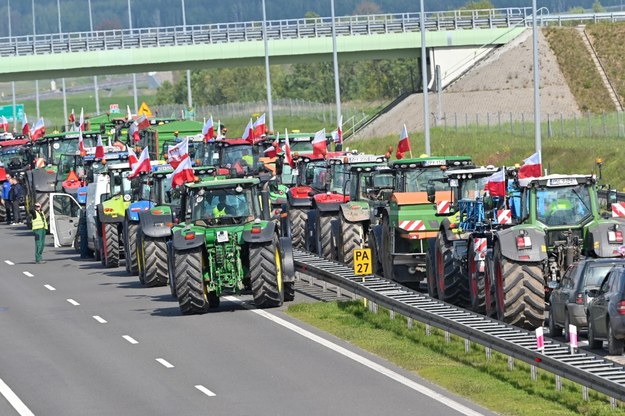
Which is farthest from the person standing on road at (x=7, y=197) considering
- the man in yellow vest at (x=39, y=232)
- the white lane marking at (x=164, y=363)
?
the white lane marking at (x=164, y=363)

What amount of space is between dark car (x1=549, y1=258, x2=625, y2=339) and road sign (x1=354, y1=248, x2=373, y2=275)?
6.34 meters

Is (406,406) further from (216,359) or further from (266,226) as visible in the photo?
(266,226)

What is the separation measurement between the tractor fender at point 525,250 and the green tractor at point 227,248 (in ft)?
18.1

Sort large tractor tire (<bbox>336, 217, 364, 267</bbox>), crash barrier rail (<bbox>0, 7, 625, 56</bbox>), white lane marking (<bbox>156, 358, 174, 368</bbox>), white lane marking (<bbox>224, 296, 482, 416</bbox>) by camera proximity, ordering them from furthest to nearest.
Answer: crash barrier rail (<bbox>0, 7, 625, 56</bbox>)
large tractor tire (<bbox>336, 217, 364, 267</bbox>)
white lane marking (<bbox>156, 358, 174, 368</bbox>)
white lane marking (<bbox>224, 296, 482, 416</bbox>)

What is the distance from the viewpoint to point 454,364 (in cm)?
2703

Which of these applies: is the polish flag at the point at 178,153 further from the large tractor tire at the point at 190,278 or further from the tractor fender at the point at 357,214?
the large tractor tire at the point at 190,278

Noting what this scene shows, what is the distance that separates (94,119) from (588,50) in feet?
111

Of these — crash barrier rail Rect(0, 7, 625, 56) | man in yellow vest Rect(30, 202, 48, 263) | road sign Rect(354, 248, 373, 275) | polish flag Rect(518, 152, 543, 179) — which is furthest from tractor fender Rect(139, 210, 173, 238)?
crash barrier rail Rect(0, 7, 625, 56)

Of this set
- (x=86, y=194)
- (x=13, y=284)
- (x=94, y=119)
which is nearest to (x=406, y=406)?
(x=13, y=284)

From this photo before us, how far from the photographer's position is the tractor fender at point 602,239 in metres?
28.5

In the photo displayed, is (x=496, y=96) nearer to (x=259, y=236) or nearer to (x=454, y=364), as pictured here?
(x=259, y=236)

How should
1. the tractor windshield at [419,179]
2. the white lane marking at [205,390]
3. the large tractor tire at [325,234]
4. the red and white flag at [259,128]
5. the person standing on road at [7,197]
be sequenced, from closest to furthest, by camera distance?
the white lane marking at [205,390]
the tractor windshield at [419,179]
the large tractor tire at [325,234]
the red and white flag at [259,128]
the person standing on road at [7,197]

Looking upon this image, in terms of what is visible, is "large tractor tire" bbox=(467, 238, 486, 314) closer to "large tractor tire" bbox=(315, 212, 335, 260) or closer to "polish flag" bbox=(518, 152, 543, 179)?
"polish flag" bbox=(518, 152, 543, 179)

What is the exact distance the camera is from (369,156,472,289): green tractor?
34.8 metres
